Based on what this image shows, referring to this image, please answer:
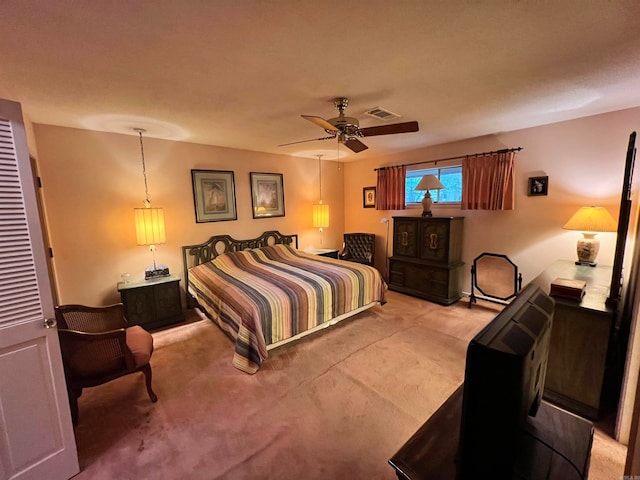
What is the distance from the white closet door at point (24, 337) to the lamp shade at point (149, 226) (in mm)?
2075

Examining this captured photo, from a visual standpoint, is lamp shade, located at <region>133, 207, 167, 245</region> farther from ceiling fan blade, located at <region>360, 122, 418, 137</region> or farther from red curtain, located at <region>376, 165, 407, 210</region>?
red curtain, located at <region>376, 165, 407, 210</region>

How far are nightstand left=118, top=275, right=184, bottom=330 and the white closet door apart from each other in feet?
6.33

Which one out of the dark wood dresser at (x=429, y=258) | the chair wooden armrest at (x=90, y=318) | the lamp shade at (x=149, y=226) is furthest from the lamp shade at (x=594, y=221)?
the lamp shade at (x=149, y=226)

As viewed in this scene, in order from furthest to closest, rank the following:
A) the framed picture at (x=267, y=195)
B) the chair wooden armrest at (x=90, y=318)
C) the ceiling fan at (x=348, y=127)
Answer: the framed picture at (x=267, y=195) → the ceiling fan at (x=348, y=127) → the chair wooden armrest at (x=90, y=318)

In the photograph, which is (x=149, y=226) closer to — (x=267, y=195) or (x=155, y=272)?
(x=155, y=272)

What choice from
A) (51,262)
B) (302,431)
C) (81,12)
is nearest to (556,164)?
(302,431)

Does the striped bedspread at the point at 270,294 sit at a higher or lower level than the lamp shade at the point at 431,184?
lower

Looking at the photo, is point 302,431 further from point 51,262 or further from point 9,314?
point 51,262

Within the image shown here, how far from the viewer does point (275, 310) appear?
2816mm

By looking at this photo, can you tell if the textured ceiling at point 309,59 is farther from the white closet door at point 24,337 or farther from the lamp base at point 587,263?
the lamp base at point 587,263

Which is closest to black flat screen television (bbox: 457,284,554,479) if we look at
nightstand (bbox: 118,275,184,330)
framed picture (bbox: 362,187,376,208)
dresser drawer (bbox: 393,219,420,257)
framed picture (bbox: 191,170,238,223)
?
nightstand (bbox: 118,275,184,330)

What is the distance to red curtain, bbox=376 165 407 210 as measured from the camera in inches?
198

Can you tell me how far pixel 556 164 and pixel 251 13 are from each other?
3.98 m

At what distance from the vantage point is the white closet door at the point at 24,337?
1.38 meters
